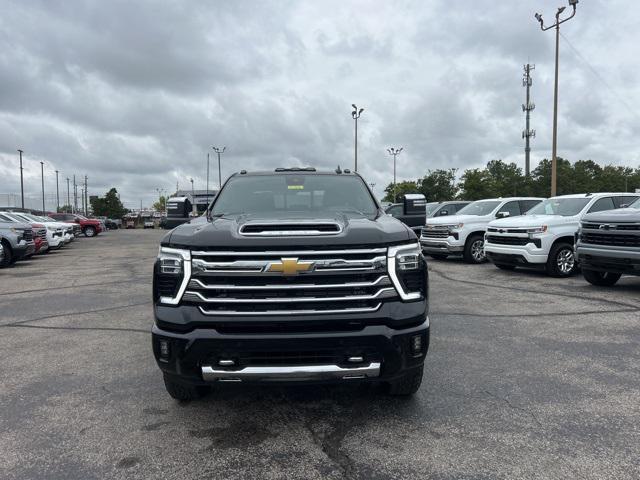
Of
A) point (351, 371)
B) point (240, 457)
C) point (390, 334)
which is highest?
point (390, 334)

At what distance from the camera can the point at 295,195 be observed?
493 centimetres

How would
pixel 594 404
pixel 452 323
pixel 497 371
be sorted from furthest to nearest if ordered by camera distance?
1. pixel 452 323
2. pixel 497 371
3. pixel 594 404

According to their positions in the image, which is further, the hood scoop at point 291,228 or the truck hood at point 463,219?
the truck hood at point 463,219

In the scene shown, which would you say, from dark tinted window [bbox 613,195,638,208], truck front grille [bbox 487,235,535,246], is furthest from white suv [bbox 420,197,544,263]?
dark tinted window [bbox 613,195,638,208]

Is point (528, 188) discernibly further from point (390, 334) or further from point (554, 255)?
point (390, 334)

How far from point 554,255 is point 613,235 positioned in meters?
2.33

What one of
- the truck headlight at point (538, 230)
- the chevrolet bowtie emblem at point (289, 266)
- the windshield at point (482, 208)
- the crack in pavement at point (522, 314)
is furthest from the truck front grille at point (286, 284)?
the windshield at point (482, 208)

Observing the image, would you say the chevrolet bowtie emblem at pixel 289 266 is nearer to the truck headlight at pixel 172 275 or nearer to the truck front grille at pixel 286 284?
the truck front grille at pixel 286 284

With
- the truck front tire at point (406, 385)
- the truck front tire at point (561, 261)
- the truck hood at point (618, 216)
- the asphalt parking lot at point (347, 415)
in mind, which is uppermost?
the truck hood at point (618, 216)

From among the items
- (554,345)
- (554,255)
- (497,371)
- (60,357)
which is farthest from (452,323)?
(554,255)

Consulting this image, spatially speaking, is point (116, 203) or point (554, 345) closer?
point (554, 345)

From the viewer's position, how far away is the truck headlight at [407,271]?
3363 millimetres

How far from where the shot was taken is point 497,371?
4715 mm

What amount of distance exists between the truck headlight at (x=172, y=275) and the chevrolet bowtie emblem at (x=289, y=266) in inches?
22.2
